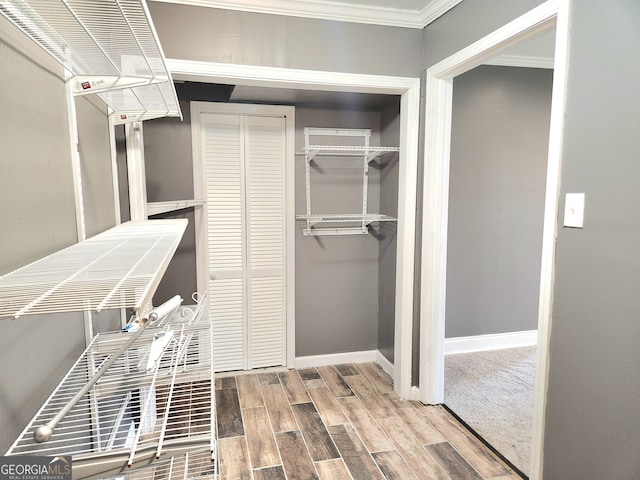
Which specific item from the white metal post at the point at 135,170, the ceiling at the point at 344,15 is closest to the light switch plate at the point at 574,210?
the ceiling at the point at 344,15

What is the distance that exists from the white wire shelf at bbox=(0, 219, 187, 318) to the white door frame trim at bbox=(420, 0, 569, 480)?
143cm

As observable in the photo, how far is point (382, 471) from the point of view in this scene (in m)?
2.00

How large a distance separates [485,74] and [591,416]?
108 inches

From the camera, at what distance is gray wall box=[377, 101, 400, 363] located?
9.52 ft

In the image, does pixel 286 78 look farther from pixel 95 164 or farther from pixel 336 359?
pixel 336 359

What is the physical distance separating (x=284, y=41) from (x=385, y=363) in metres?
2.43

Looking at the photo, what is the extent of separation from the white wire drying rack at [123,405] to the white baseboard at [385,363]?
6.12ft

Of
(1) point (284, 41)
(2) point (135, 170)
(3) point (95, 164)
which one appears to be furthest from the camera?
(1) point (284, 41)

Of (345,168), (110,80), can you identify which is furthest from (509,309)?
(110,80)

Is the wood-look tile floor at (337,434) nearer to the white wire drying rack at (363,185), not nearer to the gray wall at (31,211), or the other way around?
the white wire drying rack at (363,185)

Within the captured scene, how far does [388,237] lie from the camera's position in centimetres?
304

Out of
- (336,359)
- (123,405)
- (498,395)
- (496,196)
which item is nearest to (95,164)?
(123,405)

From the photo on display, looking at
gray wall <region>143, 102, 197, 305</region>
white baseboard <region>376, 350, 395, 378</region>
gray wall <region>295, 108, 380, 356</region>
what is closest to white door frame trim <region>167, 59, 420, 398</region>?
white baseboard <region>376, 350, 395, 378</region>

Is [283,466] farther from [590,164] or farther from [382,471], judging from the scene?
[590,164]
